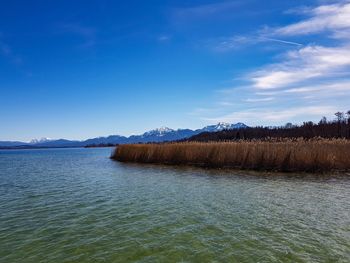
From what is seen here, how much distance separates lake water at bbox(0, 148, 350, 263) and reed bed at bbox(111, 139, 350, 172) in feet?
14.2

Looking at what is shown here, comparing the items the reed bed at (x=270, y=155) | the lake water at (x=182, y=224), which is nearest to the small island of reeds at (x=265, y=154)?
the reed bed at (x=270, y=155)

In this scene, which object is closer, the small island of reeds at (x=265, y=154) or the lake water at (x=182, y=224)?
the lake water at (x=182, y=224)

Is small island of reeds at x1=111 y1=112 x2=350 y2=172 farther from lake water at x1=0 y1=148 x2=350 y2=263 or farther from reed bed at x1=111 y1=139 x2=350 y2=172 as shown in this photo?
lake water at x1=0 y1=148 x2=350 y2=263

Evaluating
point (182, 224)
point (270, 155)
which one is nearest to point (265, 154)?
point (270, 155)

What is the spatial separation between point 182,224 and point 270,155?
44.1 ft

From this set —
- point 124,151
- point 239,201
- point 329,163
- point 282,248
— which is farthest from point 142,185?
point 124,151

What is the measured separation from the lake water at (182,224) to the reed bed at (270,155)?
4.34 meters

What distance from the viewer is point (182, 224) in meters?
8.62

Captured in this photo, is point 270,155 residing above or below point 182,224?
above

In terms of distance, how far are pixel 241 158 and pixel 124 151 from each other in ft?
51.2

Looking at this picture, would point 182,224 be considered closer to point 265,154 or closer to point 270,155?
point 270,155

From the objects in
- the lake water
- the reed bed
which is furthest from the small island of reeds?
the lake water

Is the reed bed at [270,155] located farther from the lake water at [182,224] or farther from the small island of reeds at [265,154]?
the lake water at [182,224]

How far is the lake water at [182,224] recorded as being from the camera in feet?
21.4
